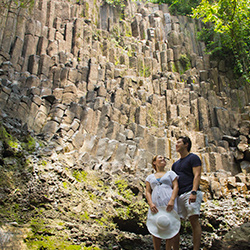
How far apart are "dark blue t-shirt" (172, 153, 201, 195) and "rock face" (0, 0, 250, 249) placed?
230 cm

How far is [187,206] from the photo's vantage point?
13.3 ft

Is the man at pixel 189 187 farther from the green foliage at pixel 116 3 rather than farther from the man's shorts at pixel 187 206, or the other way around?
the green foliage at pixel 116 3

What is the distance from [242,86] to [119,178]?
12.3 metres

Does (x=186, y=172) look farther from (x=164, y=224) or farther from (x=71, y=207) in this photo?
(x=71, y=207)

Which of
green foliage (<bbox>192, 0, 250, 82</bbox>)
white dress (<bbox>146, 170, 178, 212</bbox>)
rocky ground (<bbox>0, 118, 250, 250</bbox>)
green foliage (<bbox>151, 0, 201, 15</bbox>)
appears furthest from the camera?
green foliage (<bbox>151, 0, 201, 15</bbox>)

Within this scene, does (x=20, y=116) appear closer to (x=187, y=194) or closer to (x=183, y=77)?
(x=187, y=194)

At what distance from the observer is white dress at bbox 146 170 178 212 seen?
4.11 metres

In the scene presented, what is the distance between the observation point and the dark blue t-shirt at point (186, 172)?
4.21m

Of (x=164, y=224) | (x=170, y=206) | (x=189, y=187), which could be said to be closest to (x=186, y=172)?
(x=189, y=187)

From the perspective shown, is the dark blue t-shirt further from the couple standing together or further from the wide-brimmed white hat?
the wide-brimmed white hat

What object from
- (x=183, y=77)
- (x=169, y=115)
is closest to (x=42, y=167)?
(x=169, y=115)

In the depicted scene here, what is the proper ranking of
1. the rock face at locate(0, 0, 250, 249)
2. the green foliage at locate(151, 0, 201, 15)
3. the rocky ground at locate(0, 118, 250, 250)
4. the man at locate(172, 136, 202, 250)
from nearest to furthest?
the man at locate(172, 136, 202, 250)
the rocky ground at locate(0, 118, 250, 250)
the rock face at locate(0, 0, 250, 249)
the green foliage at locate(151, 0, 201, 15)

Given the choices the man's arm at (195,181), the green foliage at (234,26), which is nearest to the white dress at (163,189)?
the man's arm at (195,181)

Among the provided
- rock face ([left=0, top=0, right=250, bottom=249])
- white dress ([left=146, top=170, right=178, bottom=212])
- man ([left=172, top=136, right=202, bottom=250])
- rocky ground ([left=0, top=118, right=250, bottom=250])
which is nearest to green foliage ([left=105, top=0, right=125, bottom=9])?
rock face ([left=0, top=0, right=250, bottom=249])
